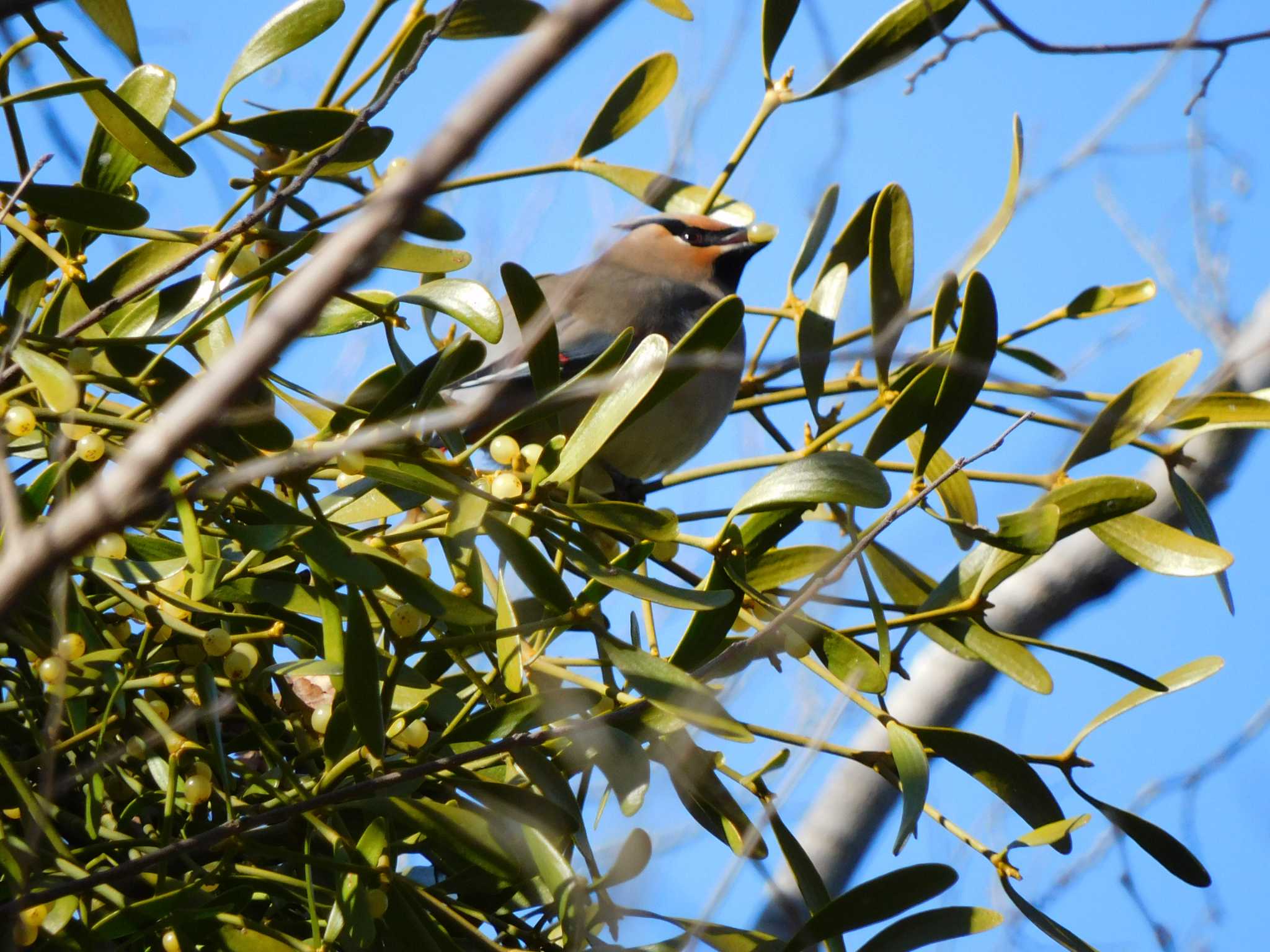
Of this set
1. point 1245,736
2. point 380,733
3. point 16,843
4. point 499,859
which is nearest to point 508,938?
point 499,859

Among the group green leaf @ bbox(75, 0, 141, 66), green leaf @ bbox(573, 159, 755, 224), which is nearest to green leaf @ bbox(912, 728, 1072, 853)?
green leaf @ bbox(573, 159, 755, 224)

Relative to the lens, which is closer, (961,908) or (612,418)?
(612,418)

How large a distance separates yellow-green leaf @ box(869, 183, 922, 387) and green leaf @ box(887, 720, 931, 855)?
11.9 inches

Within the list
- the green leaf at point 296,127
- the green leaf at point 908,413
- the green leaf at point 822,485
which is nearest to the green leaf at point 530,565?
the green leaf at point 822,485

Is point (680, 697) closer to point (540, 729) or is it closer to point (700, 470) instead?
point (540, 729)

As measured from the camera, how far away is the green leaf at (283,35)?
1135mm

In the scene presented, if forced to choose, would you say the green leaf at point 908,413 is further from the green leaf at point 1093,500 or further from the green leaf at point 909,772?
the green leaf at point 909,772

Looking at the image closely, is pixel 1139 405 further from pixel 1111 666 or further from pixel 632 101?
pixel 632 101

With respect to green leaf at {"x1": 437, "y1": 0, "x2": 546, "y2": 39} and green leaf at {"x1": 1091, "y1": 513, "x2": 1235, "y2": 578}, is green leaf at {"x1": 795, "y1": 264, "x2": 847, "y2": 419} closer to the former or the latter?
green leaf at {"x1": 1091, "y1": 513, "x2": 1235, "y2": 578}

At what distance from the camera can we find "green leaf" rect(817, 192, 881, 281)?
1342 millimetres

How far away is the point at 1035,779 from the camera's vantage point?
1.13 m

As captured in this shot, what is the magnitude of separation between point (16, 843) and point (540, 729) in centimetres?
41

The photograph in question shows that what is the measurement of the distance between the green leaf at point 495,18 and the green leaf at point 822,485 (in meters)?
0.61

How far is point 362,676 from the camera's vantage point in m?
0.95
